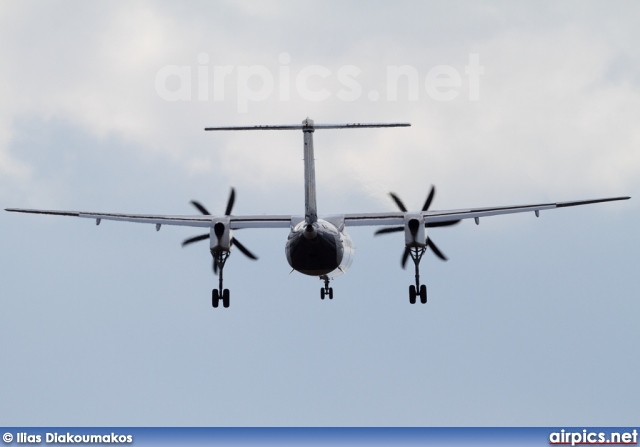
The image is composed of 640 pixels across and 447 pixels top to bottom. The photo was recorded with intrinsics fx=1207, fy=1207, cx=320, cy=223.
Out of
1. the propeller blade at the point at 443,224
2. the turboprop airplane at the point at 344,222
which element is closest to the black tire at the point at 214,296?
the turboprop airplane at the point at 344,222

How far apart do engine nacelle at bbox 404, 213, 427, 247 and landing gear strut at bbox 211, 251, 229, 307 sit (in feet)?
30.5

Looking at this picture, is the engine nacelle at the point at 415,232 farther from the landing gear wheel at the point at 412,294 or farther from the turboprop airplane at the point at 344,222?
the landing gear wheel at the point at 412,294

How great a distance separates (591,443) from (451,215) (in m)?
13.8

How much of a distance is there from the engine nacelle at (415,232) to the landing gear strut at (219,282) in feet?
30.5

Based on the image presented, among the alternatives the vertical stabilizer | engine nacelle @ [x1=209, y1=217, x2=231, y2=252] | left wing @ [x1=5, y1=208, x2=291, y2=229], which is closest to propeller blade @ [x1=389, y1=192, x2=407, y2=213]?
left wing @ [x1=5, y1=208, x2=291, y2=229]

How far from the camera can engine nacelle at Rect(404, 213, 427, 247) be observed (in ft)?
202

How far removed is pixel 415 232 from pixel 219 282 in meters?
10.4

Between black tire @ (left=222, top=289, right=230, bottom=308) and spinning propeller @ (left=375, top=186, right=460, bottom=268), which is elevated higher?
spinning propeller @ (left=375, top=186, right=460, bottom=268)

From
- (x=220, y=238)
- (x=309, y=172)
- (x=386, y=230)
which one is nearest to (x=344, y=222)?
(x=386, y=230)

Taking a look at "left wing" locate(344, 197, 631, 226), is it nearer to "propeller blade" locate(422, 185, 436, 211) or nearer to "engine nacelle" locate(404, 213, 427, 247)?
"engine nacelle" locate(404, 213, 427, 247)

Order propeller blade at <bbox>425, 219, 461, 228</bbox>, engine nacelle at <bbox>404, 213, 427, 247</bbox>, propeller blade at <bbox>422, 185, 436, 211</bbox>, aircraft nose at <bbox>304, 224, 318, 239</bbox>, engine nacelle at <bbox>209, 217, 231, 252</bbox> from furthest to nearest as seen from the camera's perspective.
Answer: propeller blade at <bbox>422, 185, 436, 211</bbox> → propeller blade at <bbox>425, 219, 461, 228</bbox> → engine nacelle at <bbox>404, 213, 427, 247</bbox> → engine nacelle at <bbox>209, 217, 231, 252</bbox> → aircraft nose at <bbox>304, 224, 318, 239</bbox>

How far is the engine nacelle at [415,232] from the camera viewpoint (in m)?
61.4

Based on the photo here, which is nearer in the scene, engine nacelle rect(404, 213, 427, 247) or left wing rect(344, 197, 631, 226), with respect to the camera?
engine nacelle rect(404, 213, 427, 247)

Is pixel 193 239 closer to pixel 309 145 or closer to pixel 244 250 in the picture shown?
pixel 244 250
